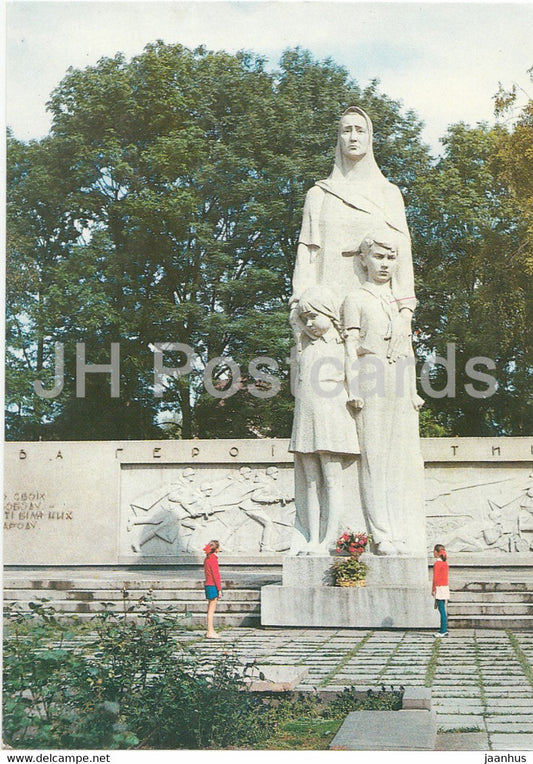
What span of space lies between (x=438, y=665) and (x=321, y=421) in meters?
3.72

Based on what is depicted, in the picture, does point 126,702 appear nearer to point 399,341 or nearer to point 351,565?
point 351,565

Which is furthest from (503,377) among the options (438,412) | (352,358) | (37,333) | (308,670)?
(308,670)

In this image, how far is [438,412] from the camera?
2491cm

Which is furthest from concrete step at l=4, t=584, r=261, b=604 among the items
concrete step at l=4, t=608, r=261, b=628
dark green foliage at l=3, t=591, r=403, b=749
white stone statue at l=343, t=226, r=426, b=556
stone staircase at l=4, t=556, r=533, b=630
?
dark green foliage at l=3, t=591, r=403, b=749

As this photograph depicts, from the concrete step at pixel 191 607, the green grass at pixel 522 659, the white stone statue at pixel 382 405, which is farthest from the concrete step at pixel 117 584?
the green grass at pixel 522 659

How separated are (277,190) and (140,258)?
3632 mm

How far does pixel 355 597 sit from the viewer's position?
37.4 ft

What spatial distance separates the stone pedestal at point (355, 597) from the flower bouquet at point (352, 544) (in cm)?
18

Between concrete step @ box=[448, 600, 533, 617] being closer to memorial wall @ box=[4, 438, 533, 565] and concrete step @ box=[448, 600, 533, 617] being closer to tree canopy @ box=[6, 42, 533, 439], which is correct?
memorial wall @ box=[4, 438, 533, 565]

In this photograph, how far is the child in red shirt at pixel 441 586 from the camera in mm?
10906

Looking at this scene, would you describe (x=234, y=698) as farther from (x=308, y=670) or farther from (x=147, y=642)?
(x=308, y=670)

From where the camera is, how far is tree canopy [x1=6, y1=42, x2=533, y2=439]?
24.3m

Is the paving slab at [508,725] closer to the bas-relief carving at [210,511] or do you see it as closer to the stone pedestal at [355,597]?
the stone pedestal at [355,597]

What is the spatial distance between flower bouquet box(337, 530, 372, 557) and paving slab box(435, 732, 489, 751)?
528cm
